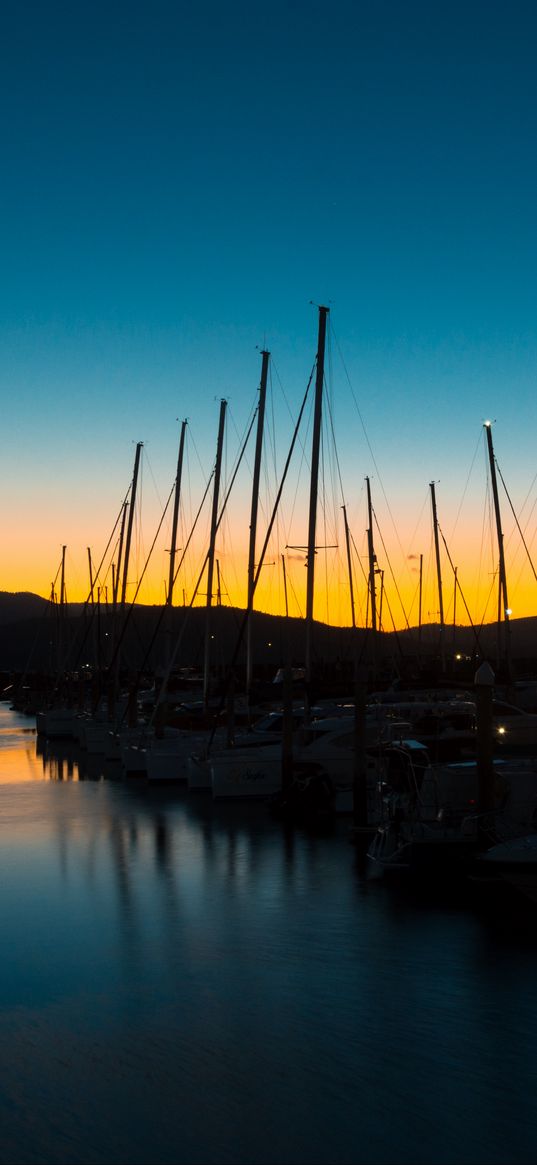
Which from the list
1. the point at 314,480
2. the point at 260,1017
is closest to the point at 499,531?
the point at 314,480

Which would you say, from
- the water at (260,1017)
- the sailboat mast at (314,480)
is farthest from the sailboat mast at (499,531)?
the water at (260,1017)

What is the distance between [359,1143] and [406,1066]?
2.32m

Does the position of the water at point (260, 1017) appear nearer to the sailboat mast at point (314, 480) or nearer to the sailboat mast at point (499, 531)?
the sailboat mast at point (314, 480)

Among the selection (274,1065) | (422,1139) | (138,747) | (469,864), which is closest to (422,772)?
(469,864)

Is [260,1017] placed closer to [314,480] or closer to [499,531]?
[314,480]

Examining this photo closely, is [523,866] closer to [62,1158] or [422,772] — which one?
[422,772]

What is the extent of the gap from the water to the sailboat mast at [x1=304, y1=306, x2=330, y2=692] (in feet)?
26.2

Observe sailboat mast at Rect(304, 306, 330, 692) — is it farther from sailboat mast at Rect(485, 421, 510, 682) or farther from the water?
sailboat mast at Rect(485, 421, 510, 682)

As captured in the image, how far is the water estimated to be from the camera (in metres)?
11.3

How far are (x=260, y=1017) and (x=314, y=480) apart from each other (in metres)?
21.0

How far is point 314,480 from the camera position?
33.8 metres

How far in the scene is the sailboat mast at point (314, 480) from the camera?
32.7 meters

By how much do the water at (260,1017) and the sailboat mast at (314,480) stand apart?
7.98 m

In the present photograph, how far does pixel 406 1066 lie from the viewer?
1324cm
